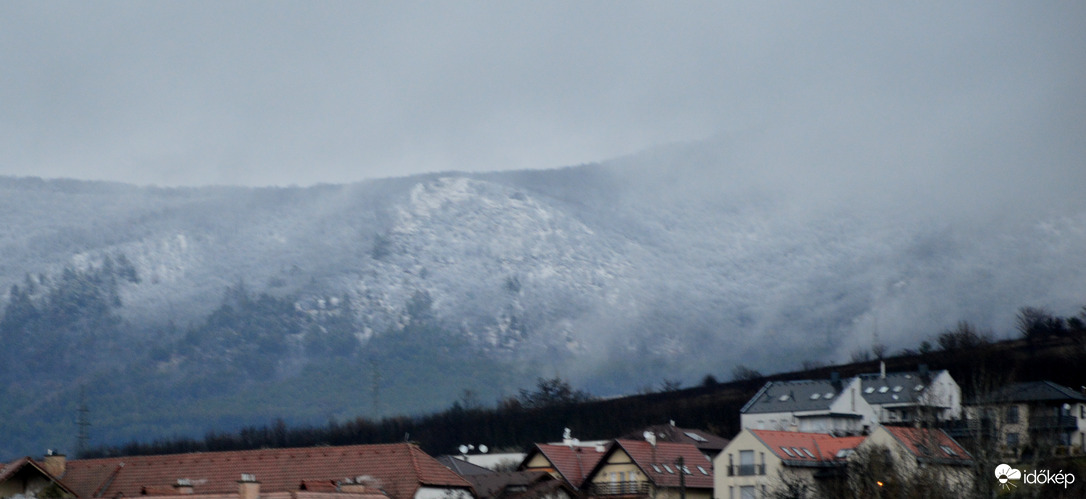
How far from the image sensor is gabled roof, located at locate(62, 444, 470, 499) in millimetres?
47438

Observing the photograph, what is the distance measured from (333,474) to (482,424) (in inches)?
2907

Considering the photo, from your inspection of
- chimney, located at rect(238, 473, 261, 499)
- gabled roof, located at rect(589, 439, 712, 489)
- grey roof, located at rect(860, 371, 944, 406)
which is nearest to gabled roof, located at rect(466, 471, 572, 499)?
gabled roof, located at rect(589, 439, 712, 489)

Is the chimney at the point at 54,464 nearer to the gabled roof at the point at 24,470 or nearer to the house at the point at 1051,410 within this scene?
the gabled roof at the point at 24,470

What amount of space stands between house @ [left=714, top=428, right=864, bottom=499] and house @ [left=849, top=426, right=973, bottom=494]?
2470 millimetres

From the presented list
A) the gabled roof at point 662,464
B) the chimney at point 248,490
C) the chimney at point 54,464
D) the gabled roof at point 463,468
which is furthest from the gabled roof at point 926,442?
the chimney at point 54,464

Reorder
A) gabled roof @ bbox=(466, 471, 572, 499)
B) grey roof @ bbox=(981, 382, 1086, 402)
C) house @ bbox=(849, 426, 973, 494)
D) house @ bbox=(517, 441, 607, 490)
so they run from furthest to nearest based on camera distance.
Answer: grey roof @ bbox=(981, 382, 1086, 402)
house @ bbox=(517, 441, 607, 490)
gabled roof @ bbox=(466, 471, 572, 499)
house @ bbox=(849, 426, 973, 494)

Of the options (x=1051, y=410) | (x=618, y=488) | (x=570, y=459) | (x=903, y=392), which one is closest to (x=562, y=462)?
(x=570, y=459)

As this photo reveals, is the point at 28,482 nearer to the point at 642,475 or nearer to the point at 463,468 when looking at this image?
the point at 463,468

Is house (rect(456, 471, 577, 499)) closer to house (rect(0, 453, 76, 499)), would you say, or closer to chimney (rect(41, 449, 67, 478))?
house (rect(0, 453, 76, 499))

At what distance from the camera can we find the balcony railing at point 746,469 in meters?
65.5

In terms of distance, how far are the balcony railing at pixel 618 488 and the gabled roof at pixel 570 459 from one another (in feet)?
3.76

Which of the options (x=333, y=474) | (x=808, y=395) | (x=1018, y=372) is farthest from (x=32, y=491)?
(x=1018, y=372)

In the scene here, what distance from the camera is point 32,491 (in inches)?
1864

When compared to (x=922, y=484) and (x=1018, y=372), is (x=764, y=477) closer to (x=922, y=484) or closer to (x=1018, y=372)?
(x=922, y=484)
